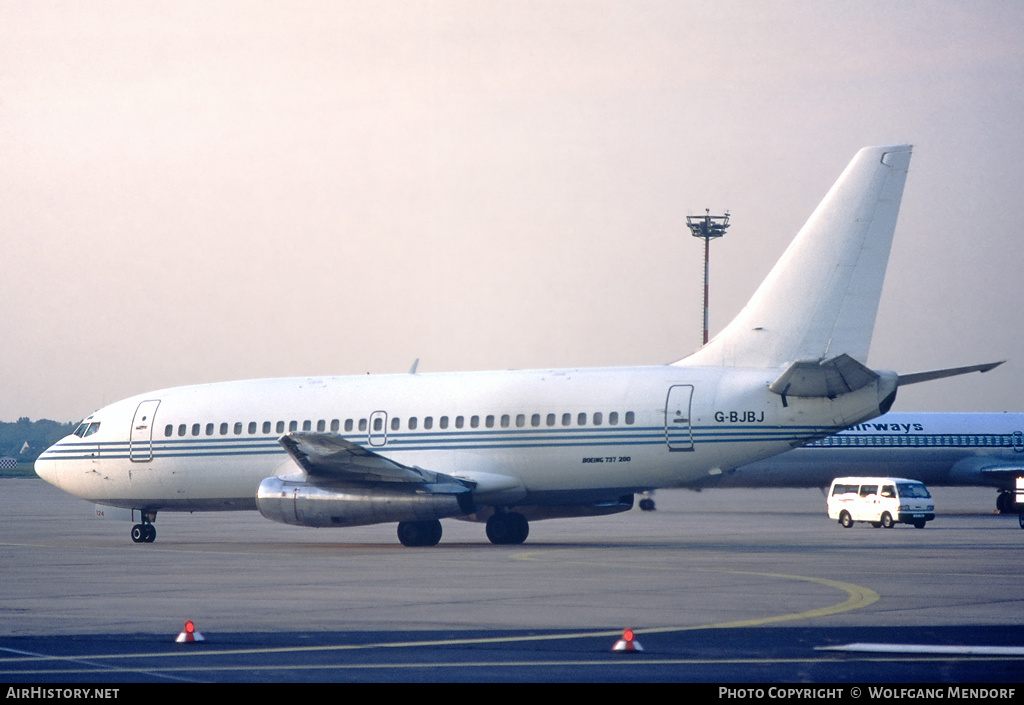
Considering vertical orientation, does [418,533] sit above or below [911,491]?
below

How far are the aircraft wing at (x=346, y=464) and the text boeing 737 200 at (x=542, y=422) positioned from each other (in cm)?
5

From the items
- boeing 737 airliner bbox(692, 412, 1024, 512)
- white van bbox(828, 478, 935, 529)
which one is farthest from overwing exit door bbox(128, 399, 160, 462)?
boeing 737 airliner bbox(692, 412, 1024, 512)

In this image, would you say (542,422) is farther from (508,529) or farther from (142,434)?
(142,434)

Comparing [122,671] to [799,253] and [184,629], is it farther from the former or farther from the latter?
[799,253]

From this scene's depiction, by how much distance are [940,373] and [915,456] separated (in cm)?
2707

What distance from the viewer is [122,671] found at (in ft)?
37.8

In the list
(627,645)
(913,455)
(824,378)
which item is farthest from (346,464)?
(913,455)

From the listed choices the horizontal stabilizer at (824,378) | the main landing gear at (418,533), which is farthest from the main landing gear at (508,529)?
the horizontal stabilizer at (824,378)

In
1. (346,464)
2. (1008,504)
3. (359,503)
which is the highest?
(1008,504)

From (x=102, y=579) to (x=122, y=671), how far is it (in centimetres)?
1099

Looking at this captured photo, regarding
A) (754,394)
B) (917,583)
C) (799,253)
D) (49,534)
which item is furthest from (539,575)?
(49,534)

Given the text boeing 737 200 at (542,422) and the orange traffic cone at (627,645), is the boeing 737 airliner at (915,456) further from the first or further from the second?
the orange traffic cone at (627,645)

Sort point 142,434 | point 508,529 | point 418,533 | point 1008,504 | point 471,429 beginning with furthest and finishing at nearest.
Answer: point 1008,504, point 142,434, point 508,529, point 418,533, point 471,429

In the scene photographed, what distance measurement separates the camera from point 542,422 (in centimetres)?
3070
